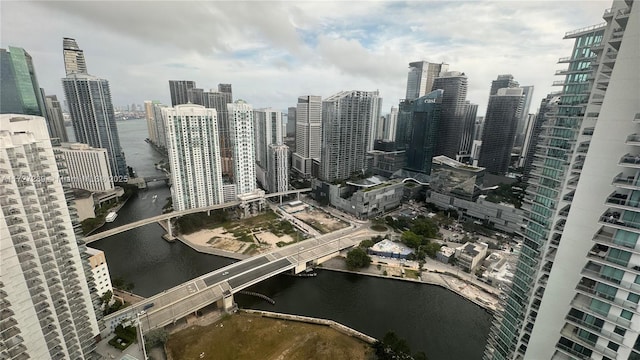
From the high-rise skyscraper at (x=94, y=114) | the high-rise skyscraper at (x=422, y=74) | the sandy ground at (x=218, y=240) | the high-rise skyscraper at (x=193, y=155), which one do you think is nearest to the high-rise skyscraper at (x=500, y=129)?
the high-rise skyscraper at (x=422, y=74)

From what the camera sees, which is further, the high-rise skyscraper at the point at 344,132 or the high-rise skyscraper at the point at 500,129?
the high-rise skyscraper at the point at 500,129

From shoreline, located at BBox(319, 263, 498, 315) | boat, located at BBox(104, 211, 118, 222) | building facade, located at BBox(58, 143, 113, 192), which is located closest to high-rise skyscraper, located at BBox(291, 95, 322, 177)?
boat, located at BBox(104, 211, 118, 222)

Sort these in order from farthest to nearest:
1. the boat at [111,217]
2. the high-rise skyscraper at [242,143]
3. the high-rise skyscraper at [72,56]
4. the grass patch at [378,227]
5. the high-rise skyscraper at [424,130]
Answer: the high-rise skyscraper at [72,56] → the high-rise skyscraper at [424,130] → the high-rise skyscraper at [242,143] → the boat at [111,217] → the grass patch at [378,227]

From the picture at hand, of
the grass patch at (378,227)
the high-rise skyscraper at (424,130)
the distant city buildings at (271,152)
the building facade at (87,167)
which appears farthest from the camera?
the high-rise skyscraper at (424,130)

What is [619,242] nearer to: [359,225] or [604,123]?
[604,123]

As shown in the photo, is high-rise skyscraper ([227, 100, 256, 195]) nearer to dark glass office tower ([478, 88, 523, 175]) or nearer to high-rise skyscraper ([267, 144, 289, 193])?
high-rise skyscraper ([267, 144, 289, 193])

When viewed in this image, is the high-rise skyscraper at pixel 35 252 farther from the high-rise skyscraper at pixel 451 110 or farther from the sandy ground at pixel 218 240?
the high-rise skyscraper at pixel 451 110

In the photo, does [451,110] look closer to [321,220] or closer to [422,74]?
[422,74]
